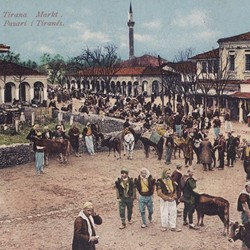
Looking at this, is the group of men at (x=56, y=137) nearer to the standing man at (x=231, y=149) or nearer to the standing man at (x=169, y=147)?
the standing man at (x=169, y=147)

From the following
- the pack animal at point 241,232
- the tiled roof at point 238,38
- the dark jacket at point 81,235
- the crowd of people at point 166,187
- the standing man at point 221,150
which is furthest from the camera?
the tiled roof at point 238,38

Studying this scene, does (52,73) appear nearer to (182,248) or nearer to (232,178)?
(232,178)

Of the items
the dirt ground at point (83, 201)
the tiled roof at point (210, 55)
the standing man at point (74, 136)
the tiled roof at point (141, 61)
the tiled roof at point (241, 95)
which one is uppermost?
the tiled roof at point (141, 61)

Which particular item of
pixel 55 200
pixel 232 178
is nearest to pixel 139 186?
pixel 55 200

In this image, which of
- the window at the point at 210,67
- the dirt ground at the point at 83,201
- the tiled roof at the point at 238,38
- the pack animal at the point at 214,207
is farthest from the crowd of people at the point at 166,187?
the window at the point at 210,67

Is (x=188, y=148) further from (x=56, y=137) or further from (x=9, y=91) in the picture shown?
(x=9, y=91)
